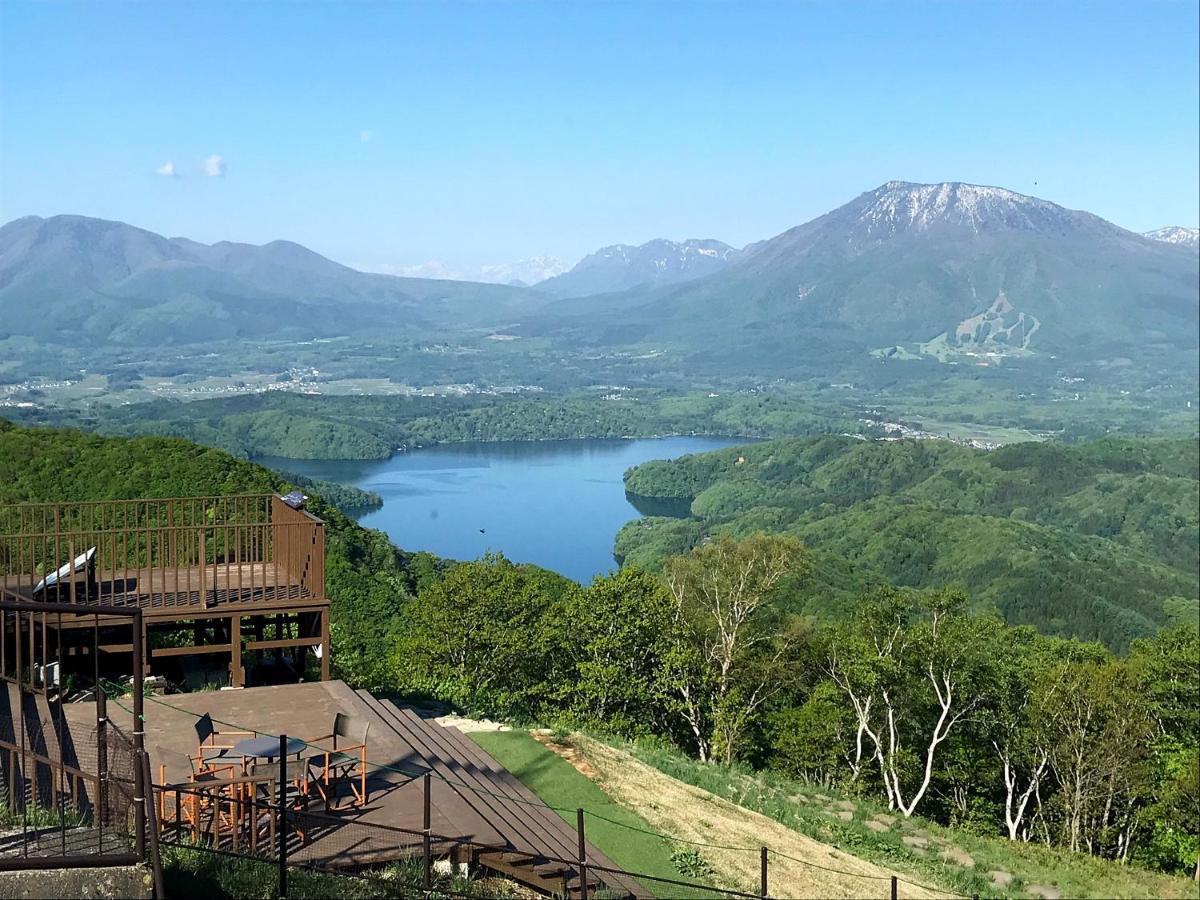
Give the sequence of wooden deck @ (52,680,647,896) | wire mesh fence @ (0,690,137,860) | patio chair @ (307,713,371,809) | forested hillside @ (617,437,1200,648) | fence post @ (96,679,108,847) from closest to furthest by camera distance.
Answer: fence post @ (96,679,108,847), wire mesh fence @ (0,690,137,860), wooden deck @ (52,680,647,896), patio chair @ (307,713,371,809), forested hillside @ (617,437,1200,648)

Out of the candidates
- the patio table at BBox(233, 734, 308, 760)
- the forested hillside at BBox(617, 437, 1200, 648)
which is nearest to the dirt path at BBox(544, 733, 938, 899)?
the patio table at BBox(233, 734, 308, 760)

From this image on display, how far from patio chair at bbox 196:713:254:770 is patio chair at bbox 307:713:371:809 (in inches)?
23.0

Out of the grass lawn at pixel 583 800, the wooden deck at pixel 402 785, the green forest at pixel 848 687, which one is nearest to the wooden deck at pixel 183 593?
the wooden deck at pixel 402 785

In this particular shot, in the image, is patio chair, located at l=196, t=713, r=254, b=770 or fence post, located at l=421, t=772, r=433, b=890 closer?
fence post, located at l=421, t=772, r=433, b=890

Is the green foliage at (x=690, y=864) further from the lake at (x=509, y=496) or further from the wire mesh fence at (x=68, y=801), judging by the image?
the lake at (x=509, y=496)

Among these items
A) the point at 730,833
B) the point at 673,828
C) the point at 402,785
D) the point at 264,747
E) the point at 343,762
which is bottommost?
the point at 730,833

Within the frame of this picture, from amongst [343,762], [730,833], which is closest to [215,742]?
[343,762]

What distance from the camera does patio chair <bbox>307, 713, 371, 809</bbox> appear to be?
28.8 ft

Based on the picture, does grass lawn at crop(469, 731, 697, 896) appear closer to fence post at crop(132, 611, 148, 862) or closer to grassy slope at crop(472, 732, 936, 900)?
grassy slope at crop(472, 732, 936, 900)

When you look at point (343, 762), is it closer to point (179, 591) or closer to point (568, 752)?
point (179, 591)

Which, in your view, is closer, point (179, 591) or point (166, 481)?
point (179, 591)

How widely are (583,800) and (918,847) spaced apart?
584 cm

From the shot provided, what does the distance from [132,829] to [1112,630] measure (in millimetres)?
82259

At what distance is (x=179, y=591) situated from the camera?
41.7 ft
